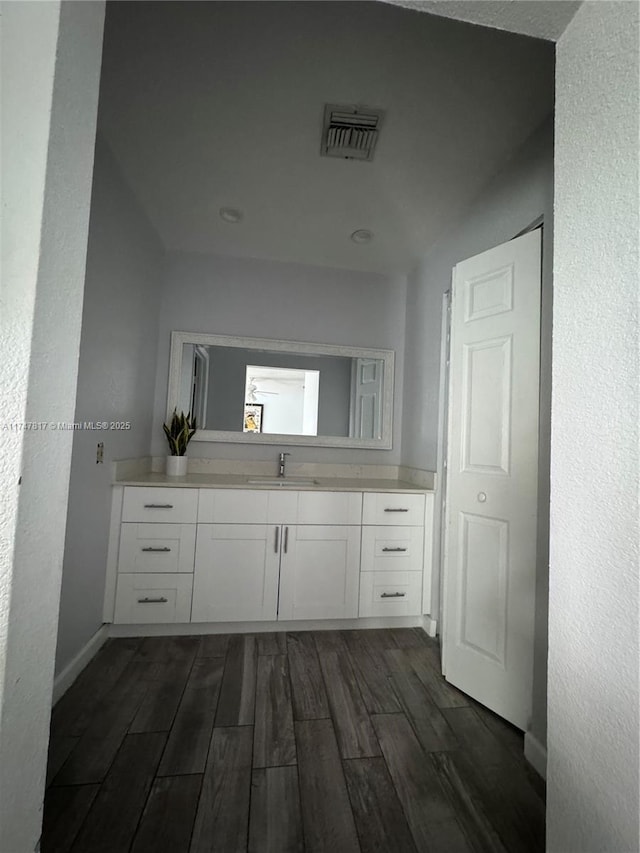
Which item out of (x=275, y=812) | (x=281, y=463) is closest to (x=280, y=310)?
(x=281, y=463)

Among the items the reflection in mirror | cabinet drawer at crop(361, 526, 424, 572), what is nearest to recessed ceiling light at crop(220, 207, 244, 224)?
the reflection in mirror

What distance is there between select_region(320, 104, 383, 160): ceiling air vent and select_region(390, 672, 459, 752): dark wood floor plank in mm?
2472

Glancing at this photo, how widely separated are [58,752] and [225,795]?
609 mm

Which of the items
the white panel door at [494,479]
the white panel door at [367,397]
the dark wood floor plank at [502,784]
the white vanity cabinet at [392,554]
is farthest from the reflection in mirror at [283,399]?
the dark wood floor plank at [502,784]

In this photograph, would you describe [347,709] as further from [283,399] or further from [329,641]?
[283,399]

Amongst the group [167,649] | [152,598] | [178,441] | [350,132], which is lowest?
[167,649]

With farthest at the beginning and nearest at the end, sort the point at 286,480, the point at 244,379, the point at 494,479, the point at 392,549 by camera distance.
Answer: the point at 244,379, the point at 286,480, the point at 392,549, the point at 494,479

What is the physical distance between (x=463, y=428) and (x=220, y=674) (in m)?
1.62

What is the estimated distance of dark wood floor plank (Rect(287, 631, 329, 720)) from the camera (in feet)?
4.92

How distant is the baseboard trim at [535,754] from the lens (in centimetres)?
125

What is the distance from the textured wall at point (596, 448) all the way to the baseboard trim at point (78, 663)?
67.9 inches

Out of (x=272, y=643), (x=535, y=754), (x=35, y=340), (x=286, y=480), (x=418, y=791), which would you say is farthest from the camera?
(x=286, y=480)

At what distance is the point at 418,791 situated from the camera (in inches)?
45.7

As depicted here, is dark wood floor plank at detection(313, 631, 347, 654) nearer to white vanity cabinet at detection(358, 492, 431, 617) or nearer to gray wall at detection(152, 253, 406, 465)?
white vanity cabinet at detection(358, 492, 431, 617)
